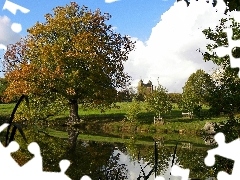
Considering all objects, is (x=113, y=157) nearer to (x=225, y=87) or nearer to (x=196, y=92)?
(x=196, y=92)

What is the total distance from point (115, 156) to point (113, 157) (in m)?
0.62

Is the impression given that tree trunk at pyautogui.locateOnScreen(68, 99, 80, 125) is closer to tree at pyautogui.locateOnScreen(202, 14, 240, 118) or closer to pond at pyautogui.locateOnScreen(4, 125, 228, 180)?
pond at pyautogui.locateOnScreen(4, 125, 228, 180)

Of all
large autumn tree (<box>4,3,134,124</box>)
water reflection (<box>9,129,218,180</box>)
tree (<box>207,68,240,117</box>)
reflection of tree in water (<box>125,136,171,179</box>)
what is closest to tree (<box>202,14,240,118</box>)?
tree (<box>207,68,240,117</box>)

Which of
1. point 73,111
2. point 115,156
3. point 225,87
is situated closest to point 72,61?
point 73,111

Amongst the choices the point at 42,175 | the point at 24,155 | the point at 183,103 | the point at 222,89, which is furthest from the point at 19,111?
the point at 42,175

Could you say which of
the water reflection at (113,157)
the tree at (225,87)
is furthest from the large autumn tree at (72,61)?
the tree at (225,87)

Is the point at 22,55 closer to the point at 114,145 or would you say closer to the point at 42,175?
the point at 114,145

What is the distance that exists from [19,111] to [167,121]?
15259 millimetres

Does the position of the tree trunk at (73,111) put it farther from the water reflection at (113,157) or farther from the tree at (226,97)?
the tree at (226,97)

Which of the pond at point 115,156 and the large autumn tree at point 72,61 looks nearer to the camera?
the pond at point 115,156

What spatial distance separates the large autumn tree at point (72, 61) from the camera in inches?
1565

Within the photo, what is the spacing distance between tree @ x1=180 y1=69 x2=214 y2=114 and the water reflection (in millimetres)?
3109

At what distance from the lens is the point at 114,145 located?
97.2 feet

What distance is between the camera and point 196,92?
17.7m
